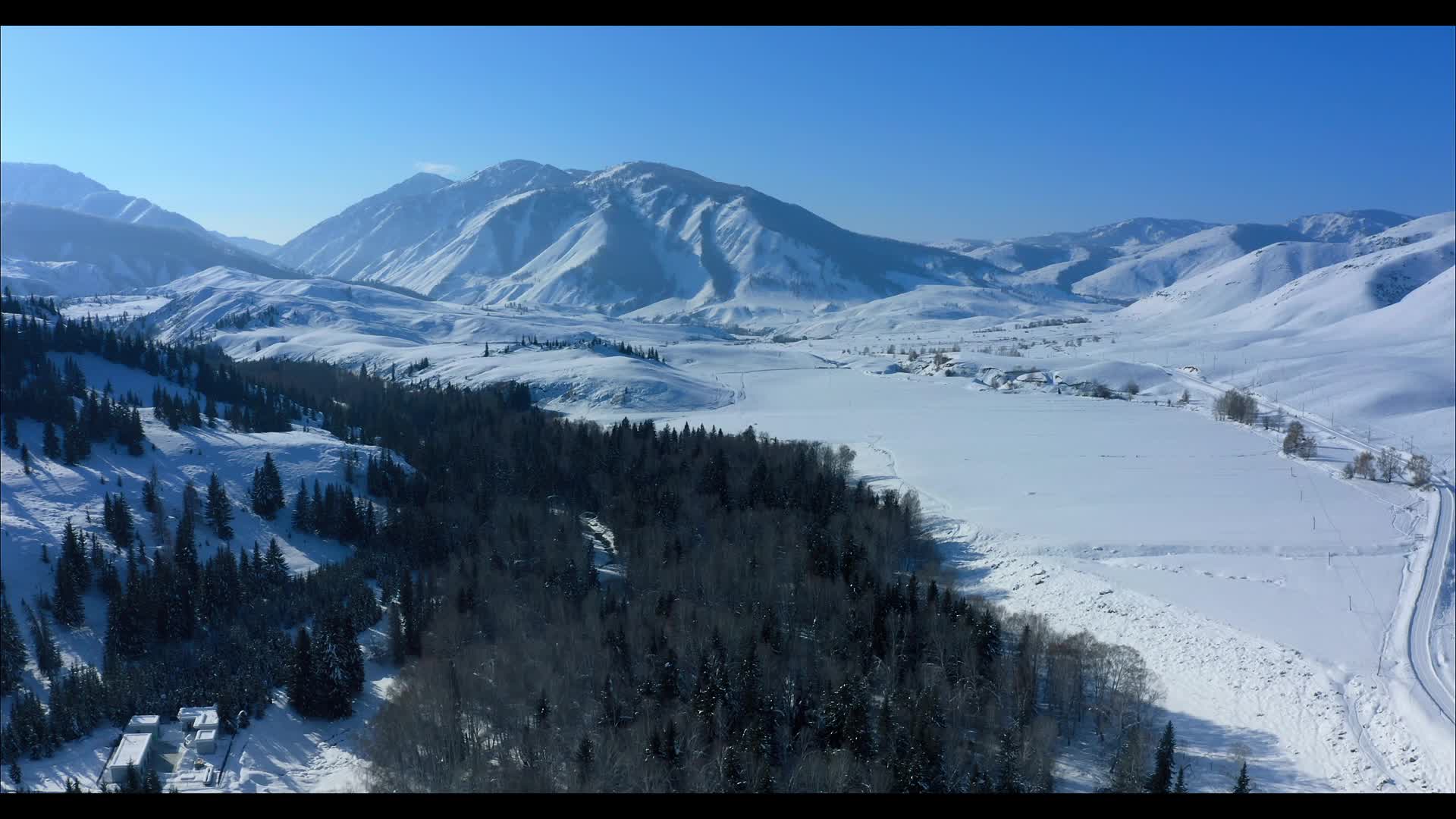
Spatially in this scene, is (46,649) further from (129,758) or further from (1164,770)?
(1164,770)

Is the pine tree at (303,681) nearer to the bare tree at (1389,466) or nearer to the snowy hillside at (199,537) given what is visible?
the snowy hillside at (199,537)

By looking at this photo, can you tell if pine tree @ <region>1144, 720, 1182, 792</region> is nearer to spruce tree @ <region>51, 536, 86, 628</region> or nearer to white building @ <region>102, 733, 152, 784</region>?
white building @ <region>102, 733, 152, 784</region>

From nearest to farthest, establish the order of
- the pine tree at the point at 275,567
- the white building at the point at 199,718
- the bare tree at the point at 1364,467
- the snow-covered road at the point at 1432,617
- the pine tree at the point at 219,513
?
1. the snow-covered road at the point at 1432,617
2. the white building at the point at 199,718
3. the pine tree at the point at 275,567
4. the pine tree at the point at 219,513
5. the bare tree at the point at 1364,467

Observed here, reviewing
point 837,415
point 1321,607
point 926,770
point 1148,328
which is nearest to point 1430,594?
point 1321,607

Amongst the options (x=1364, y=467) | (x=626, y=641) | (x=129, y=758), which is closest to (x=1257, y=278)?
(x=1364, y=467)

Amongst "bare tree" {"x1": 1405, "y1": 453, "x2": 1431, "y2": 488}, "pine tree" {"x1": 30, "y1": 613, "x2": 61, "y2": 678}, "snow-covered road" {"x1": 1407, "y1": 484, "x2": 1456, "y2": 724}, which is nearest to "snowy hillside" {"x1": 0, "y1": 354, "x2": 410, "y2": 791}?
"pine tree" {"x1": 30, "y1": 613, "x2": 61, "y2": 678}

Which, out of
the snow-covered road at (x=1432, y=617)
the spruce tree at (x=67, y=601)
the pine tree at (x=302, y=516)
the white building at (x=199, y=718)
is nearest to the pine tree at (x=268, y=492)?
the pine tree at (x=302, y=516)
